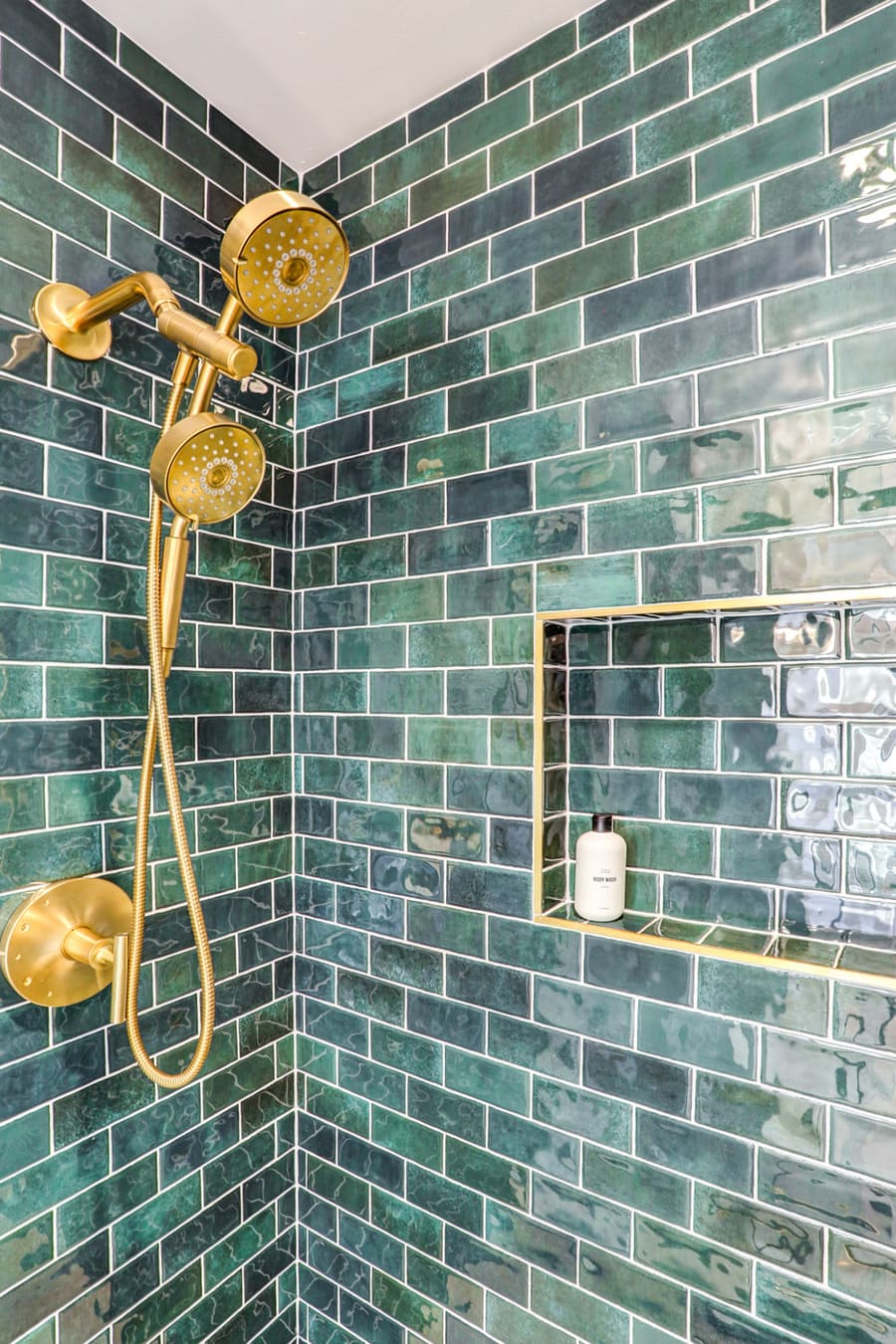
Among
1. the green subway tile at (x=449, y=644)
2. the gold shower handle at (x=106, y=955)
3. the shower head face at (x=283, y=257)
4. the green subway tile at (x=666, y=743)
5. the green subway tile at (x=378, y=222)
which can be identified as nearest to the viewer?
the shower head face at (x=283, y=257)

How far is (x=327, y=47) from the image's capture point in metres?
1.18

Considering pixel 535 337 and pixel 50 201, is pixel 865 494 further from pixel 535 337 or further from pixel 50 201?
pixel 50 201

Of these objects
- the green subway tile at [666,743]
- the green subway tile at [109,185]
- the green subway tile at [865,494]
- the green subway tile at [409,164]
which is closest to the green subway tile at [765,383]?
the green subway tile at [865,494]

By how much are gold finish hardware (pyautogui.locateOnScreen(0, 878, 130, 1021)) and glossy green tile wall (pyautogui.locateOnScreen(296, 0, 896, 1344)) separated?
453mm

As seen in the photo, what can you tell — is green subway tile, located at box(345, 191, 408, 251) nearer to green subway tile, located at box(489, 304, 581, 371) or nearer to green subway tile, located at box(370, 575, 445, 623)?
green subway tile, located at box(489, 304, 581, 371)

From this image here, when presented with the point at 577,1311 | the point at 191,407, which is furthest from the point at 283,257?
the point at 577,1311

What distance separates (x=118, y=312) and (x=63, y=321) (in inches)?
4.1

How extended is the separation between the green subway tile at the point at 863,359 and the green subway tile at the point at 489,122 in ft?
2.13

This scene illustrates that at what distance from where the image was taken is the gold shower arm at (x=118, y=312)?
0.92 m

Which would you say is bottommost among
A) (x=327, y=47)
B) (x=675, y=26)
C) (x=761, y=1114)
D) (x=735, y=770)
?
(x=761, y=1114)

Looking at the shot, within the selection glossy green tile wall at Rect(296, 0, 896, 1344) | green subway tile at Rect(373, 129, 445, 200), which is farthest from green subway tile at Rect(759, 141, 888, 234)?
green subway tile at Rect(373, 129, 445, 200)

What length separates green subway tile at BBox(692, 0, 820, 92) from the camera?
0.94 metres

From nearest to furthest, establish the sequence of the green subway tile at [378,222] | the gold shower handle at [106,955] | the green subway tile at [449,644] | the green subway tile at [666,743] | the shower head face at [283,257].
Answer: the shower head face at [283,257] → the gold shower handle at [106,955] → the green subway tile at [666,743] → the green subway tile at [449,644] → the green subway tile at [378,222]

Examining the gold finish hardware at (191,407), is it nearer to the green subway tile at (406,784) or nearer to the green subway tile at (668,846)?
the green subway tile at (406,784)
